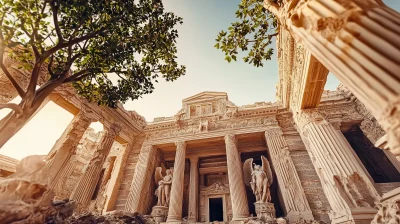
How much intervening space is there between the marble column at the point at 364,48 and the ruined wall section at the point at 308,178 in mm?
7491

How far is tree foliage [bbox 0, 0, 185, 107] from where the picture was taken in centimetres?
363

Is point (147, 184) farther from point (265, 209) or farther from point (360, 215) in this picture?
point (360, 215)

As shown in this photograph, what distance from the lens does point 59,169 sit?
6.78 meters

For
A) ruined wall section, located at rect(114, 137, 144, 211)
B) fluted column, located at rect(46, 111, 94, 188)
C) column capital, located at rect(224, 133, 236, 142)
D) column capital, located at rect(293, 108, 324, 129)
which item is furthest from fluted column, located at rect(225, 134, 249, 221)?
fluted column, located at rect(46, 111, 94, 188)

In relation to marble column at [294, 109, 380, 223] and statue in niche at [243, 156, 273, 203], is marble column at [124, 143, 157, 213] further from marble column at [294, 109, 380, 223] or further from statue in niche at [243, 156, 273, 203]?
marble column at [294, 109, 380, 223]

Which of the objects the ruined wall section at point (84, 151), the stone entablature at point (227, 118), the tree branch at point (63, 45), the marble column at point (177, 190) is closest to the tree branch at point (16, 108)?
the tree branch at point (63, 45)

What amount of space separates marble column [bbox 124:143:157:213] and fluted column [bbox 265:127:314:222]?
22.9 ft

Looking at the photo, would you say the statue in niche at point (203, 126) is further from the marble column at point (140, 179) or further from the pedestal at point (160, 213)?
the pedestal at point (160, 213)

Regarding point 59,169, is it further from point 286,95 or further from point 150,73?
point 286,95

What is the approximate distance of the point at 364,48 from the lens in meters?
1.69

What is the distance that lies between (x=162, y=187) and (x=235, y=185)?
13.4 feet

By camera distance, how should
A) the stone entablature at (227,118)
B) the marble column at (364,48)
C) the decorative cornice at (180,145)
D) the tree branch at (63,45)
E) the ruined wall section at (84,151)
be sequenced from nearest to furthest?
1. the marble column at (364,48)
2. the tree branch at (63,45)
3. the stone entablature at (227,118)
4. the decorative cornice at (180,145)
5. the ruined wall section at (84,151)

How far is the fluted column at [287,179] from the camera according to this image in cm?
684

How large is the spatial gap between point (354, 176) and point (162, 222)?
788 cm
